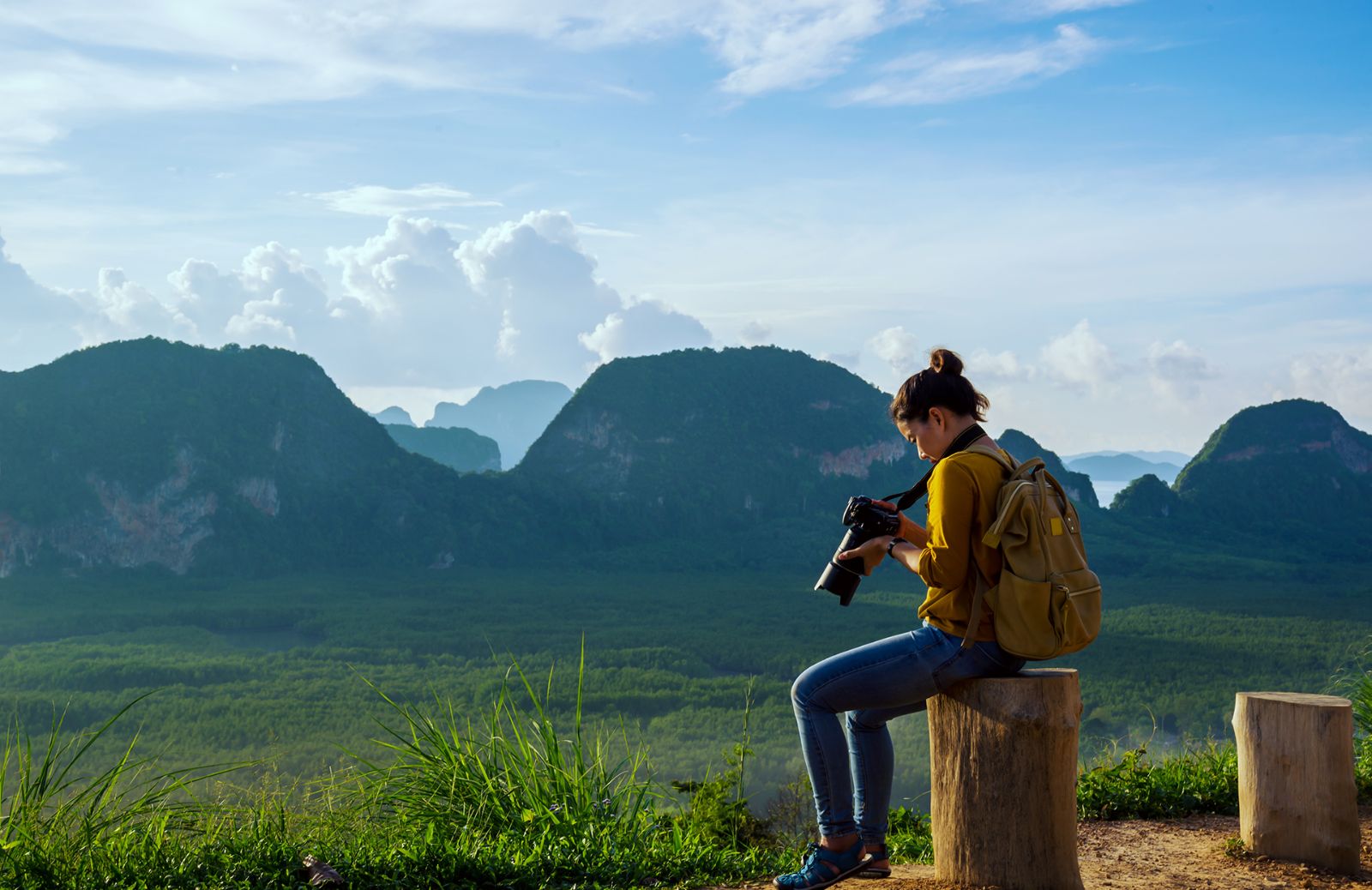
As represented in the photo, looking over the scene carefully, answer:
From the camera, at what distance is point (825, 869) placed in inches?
121

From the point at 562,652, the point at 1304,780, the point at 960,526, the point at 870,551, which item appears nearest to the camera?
the point at 960,526

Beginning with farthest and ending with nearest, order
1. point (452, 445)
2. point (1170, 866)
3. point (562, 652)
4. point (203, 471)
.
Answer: point (452, 445), point (203, 471), point (562, 652), point (1170, 866)

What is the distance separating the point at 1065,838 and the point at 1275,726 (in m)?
1.21

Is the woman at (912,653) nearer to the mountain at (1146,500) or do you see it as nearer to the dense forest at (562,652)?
the dense forest at (562,652)

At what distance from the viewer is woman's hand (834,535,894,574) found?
2953 mm

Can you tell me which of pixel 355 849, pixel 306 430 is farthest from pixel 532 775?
pixel 306 430

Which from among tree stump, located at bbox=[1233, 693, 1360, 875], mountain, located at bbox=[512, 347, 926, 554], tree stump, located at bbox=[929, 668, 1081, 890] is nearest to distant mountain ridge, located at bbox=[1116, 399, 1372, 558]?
mountain, located at bbox=[512, 347, 926, 554]

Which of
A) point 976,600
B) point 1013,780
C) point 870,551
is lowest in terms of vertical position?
point 1013,780

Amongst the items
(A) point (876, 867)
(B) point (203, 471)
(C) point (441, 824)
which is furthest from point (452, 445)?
(A) point (876, 867)

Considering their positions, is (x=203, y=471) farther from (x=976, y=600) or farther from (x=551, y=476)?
(x=976, y=600)

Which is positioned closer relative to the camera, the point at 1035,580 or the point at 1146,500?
the point at 1035,580

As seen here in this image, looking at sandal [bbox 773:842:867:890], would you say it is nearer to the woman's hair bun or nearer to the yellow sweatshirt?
the yellow sweatshirt

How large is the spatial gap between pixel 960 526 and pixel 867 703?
568 mm

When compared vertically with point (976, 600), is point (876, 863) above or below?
below
